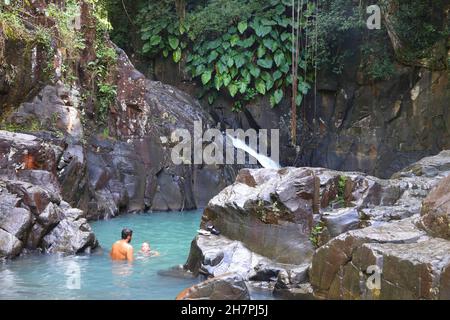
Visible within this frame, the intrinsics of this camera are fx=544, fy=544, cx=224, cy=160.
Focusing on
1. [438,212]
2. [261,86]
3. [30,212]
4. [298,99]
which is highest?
A: [261,86]

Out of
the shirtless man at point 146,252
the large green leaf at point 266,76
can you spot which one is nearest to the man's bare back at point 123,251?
the shirtless man at point 146,252

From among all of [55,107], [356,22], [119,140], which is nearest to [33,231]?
[55,107]

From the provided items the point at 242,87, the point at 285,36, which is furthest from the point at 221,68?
the point at 285,36

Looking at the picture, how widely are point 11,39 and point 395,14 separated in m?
10.8

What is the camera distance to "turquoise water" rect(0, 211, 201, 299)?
649 centimetres

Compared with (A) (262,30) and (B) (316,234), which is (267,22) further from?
(B) (316,234)

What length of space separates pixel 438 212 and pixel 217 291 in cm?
248

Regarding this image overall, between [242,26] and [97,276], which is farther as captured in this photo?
[242,26]

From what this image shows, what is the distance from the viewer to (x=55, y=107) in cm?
1275

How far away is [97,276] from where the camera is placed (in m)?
7.38

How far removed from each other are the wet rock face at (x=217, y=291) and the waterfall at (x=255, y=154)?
38.6ft

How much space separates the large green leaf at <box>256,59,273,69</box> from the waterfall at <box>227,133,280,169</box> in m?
2.90

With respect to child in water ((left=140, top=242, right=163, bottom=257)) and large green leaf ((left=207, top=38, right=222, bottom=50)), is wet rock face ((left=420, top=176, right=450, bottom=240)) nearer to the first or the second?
child in water ((left=140, top=242, right=163, bottom=257))

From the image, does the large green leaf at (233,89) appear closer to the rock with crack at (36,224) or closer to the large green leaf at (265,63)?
the large green leaf at (265,63)
